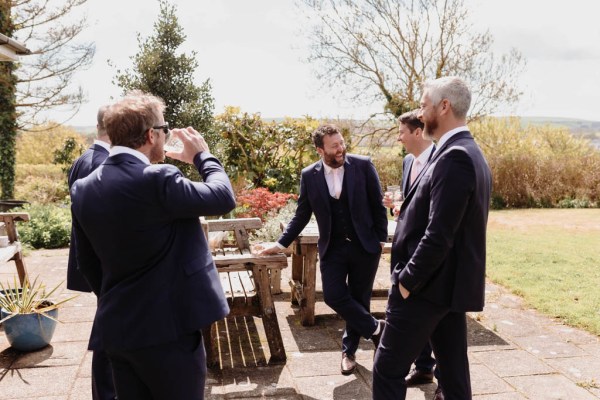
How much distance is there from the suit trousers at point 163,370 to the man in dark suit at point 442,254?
1156 millimetres

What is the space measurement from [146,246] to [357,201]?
258 cm

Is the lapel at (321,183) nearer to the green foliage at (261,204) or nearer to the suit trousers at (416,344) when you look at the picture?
the suit trousers at (416,344)

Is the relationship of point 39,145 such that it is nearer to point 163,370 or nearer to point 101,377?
point 101,377

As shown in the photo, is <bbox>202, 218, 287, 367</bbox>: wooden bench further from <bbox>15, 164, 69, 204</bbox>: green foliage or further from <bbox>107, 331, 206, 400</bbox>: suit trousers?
<bbox>15, 164, 69, 204</bbox>: green foliage

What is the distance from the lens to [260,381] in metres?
4.18

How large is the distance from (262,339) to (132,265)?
3211mm

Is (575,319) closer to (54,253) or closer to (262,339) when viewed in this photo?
(262,339)

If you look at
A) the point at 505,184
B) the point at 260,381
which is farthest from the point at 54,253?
the point at 505,184

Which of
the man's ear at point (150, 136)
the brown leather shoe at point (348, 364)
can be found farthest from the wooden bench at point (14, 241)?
the man's ear at point (150, 136)

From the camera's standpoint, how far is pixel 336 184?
4531 mm

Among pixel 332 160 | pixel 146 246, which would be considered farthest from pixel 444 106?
pixel 332 160

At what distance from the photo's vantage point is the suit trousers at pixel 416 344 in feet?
9.39

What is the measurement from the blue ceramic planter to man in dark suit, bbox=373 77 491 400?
318 centimetres

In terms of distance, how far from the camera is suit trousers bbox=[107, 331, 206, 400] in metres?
2.11
